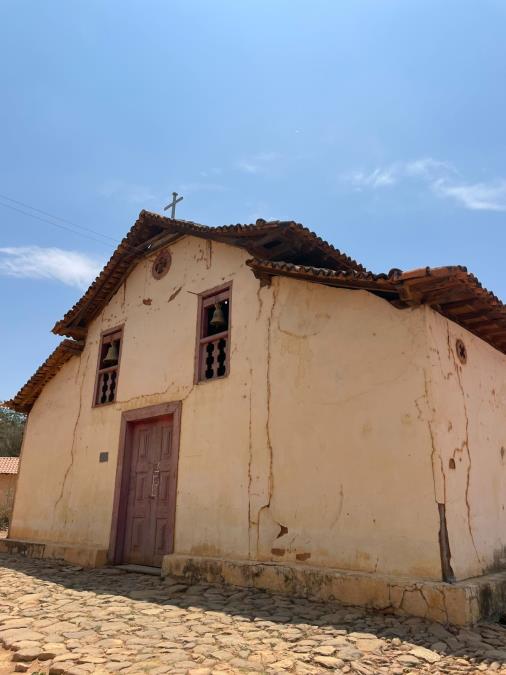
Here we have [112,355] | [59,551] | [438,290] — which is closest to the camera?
[438,290]

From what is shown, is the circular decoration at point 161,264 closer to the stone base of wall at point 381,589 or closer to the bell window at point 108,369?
the bell window at point 108,369

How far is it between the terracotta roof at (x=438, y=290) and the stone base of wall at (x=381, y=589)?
2735 mm

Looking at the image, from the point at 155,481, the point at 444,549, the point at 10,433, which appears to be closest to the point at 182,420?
the point at 155,481

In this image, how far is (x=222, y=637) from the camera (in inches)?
167

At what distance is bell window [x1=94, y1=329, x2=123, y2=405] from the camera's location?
9734 millimetres

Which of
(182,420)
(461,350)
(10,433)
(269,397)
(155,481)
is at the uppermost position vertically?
(10,433)

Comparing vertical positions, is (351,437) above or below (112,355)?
below

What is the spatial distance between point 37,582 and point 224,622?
3.32 meters

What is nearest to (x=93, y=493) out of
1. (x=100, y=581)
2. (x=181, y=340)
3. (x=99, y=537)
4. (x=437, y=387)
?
(x=99, y=537)

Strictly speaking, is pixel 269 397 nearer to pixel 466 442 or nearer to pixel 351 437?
pixel 351 437

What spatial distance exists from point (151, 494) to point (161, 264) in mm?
3968

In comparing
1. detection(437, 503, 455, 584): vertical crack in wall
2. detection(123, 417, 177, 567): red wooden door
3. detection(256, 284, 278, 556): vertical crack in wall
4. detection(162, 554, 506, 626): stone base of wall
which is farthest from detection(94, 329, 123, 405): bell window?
detection(437, 503, 455, 584): vertical crack in wall

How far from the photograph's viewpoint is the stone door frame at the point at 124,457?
8.04 metres

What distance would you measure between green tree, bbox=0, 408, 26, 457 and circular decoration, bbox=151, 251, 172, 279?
74.8ft
